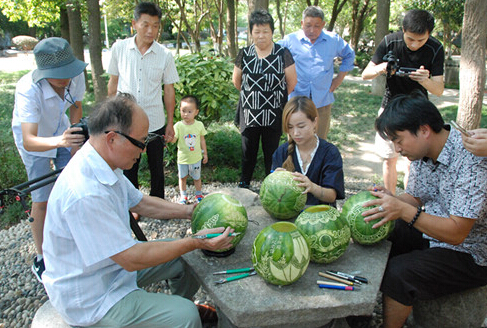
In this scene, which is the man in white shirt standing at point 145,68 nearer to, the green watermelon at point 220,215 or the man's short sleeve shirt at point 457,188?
the green watermelon at point 220,215

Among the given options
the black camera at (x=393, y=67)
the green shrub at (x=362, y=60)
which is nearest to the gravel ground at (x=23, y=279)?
the black camera at (x=393, y=67)

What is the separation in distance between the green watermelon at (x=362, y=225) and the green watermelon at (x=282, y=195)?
35cm

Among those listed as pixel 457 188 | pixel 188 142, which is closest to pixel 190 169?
pixel 188 142

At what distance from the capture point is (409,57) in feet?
14.3

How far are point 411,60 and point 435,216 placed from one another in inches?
103

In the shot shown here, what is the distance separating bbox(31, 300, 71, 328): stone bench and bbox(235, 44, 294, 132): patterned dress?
2988 mm

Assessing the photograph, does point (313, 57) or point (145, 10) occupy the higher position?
point (145, 10)

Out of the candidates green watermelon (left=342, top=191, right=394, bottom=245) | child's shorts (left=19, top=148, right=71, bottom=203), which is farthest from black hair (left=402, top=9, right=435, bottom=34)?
child's shorts (left=19, top=148, right=71, bottom=203)

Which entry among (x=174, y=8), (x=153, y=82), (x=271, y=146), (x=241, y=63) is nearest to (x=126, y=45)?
(x=153, y=82)

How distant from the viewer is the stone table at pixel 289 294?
77.5 inches

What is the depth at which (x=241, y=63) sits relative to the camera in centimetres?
467

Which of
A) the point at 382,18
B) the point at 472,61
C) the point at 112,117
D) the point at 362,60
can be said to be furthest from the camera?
the point at 362,60

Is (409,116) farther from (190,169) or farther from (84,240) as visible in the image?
(190,169)

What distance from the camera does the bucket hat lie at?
3100 millimetres
